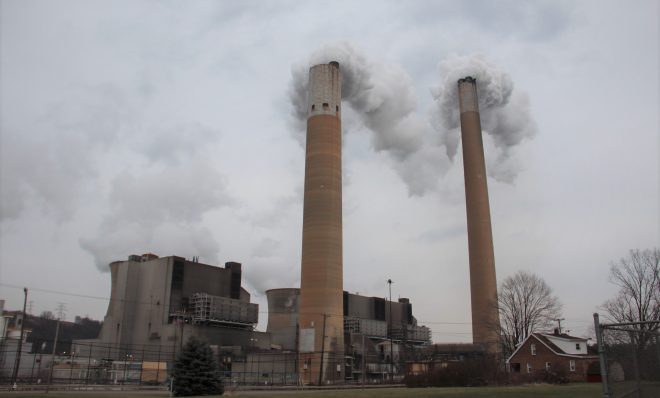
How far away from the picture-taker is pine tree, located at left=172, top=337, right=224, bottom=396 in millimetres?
25172

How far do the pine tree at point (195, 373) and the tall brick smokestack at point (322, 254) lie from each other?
24.6 m

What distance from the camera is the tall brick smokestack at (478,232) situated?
57875 millimetres

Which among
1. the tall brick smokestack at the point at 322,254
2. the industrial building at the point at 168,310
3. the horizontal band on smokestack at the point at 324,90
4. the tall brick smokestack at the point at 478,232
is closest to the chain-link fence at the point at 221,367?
the tall brick smokestack at the point at 322,254

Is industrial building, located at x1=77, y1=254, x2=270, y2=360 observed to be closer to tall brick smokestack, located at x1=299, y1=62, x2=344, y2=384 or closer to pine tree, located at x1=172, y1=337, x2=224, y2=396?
tall brick smokestack, located at x1=299, y1=62, x2=344, y2=384

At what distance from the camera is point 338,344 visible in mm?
53531

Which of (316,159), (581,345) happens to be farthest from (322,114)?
(581,345)

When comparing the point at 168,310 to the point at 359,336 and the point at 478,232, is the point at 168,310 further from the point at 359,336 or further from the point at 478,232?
the point at 478,232

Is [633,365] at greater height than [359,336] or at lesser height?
lesser

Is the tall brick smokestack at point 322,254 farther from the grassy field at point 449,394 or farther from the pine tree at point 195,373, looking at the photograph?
the grassy field at point 449,394

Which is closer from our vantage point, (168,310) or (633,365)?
(633,365)

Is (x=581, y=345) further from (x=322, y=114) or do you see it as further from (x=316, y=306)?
(x=322, y=114)

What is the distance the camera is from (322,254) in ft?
170

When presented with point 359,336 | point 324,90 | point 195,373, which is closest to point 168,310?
point 359,336

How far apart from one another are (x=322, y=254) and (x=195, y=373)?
89.0 ft
